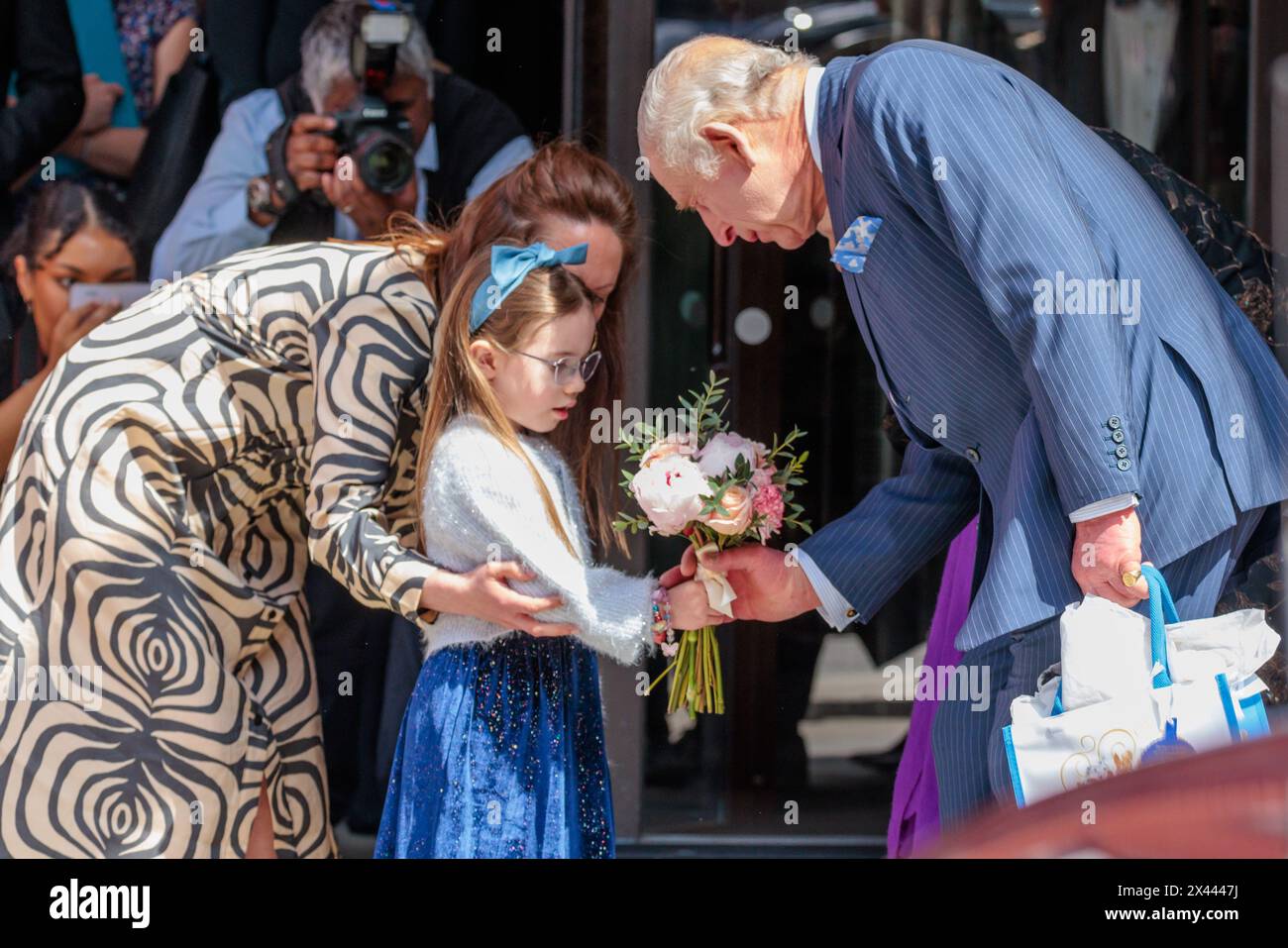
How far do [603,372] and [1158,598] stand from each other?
1.27m

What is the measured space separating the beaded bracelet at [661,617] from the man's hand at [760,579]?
0.07 meters

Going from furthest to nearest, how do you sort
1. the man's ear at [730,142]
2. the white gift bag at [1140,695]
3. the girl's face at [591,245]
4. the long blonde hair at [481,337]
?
the girl's face at [591,245] < the long blonde hair at [481,337] < the man's ear at [730,142] < the white gift bag at [1140,695]

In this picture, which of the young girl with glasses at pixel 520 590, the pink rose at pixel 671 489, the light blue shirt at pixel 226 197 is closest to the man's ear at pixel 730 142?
the young girl with glasses at pixel 520 590

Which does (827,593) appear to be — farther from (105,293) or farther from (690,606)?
(105,293)

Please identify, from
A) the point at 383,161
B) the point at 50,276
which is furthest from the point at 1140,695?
the point at 50,276

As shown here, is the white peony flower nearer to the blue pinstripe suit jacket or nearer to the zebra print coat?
the blue pinstripe suit jacket

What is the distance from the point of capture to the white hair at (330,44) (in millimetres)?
4109

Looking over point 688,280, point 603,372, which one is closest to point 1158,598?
point 603,372

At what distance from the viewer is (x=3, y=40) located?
4094 mm

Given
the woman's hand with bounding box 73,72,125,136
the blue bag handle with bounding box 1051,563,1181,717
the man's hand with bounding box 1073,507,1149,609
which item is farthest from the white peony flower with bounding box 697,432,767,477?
the woman's hand with bounding box 73,72,125,136

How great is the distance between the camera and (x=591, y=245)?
286 cm

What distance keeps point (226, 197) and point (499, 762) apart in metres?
2.16

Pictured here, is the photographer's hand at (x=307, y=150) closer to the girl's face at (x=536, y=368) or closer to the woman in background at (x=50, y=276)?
the woman in background at (x=50, y=276)

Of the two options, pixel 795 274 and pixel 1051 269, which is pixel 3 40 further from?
pixel 1051 269
